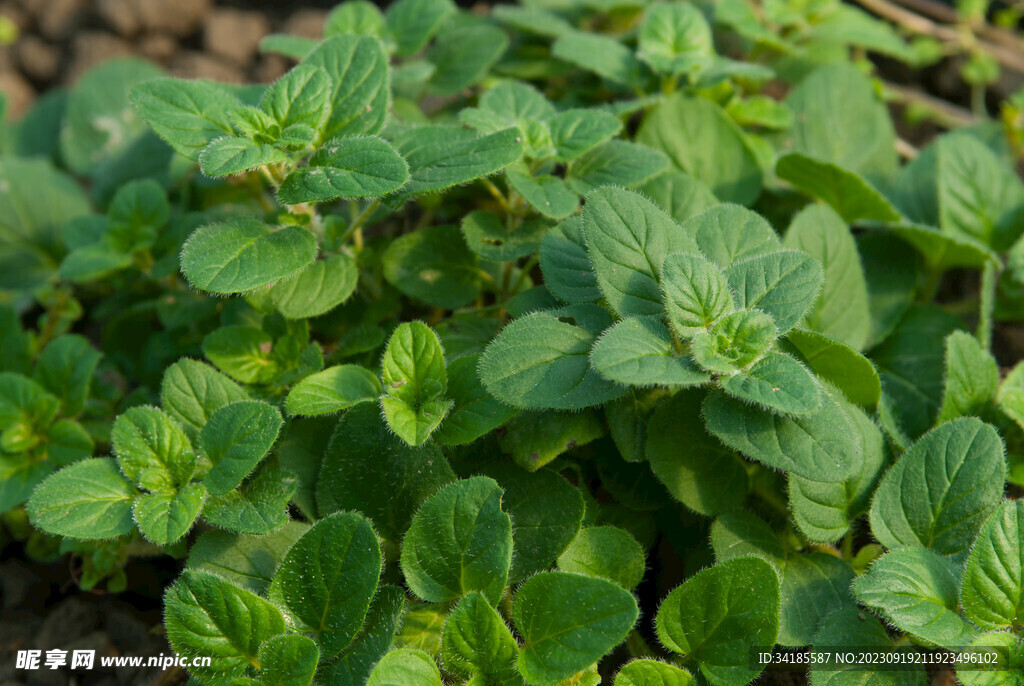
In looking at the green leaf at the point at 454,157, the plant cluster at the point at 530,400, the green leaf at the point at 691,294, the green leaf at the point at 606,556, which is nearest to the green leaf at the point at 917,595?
the plant cluster at the point at 530,400

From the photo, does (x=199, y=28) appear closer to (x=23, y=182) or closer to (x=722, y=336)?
(x=23, y=182)

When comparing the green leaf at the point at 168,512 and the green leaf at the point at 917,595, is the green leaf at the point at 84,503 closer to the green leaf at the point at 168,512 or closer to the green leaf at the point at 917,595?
the green leaf at the point at 168,512

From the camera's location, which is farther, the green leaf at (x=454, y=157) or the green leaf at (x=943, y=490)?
the green leaf at (x=454, y=157)

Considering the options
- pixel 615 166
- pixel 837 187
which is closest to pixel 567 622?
pixel 615 166

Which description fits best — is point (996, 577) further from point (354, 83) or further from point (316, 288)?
point (354, 83)

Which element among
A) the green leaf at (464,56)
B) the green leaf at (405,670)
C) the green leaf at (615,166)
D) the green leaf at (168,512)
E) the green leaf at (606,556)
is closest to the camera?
the green leaf at (405,670)

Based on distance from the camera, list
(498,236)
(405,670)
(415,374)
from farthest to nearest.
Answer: (498,236) < (415,374) < (405,670)
